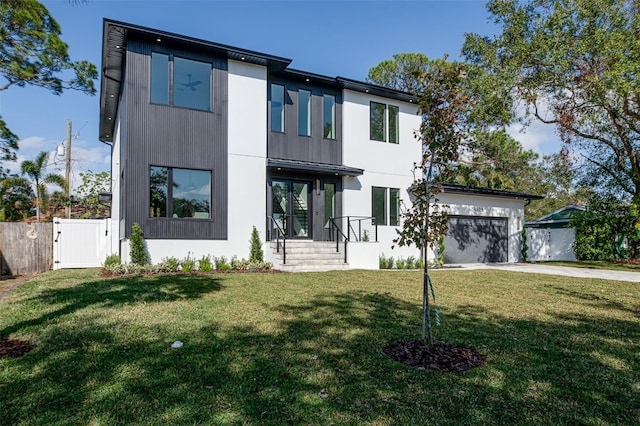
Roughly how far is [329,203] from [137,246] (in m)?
6.48

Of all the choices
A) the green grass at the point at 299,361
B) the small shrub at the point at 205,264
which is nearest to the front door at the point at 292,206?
the small shrub at the point at 205,264

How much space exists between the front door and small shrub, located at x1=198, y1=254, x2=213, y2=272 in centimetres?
Result: 265

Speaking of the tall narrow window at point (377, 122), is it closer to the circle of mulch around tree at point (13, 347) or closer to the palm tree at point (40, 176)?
the circle of mulch around tree at point (13, 347)

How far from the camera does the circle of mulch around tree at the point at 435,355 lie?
3607 millimetres

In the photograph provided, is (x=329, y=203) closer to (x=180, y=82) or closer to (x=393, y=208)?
(x=393, y=208)

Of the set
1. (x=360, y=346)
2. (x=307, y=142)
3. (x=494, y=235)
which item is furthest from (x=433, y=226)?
(x=494, y=235)

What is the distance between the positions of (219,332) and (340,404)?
2.27m

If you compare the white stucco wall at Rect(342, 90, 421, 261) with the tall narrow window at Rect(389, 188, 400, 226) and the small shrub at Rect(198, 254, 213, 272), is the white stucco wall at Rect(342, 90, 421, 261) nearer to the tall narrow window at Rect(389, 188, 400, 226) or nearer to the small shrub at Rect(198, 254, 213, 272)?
the tall narrow window at Rect(389, 188, 400, 226)

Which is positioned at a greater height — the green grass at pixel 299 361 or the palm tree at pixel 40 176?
the palm tree at pixel 40 176

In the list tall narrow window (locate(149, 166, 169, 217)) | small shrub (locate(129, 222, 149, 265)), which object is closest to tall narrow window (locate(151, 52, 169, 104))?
tall narrow window (locate(149, 166, 169, 217))

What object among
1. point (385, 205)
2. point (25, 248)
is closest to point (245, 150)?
point (385, 205)

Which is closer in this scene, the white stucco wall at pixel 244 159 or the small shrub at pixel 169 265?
the small shrub at pixel 169 265

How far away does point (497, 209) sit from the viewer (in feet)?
55.4

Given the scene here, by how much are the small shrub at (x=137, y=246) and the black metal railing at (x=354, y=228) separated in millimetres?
6144
